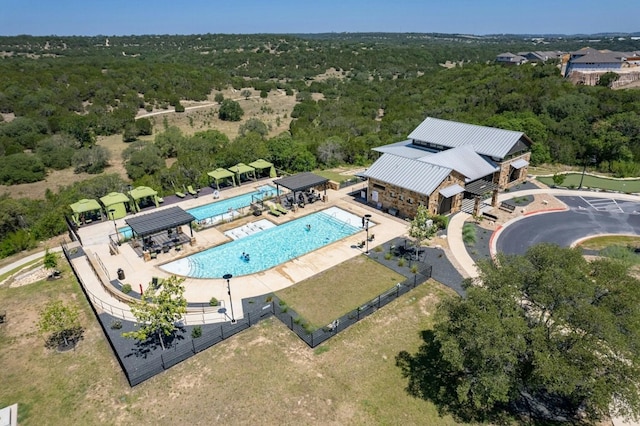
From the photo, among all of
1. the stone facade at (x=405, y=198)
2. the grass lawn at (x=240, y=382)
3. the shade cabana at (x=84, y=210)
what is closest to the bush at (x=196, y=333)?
the grass lawn at (x=240, y=382)

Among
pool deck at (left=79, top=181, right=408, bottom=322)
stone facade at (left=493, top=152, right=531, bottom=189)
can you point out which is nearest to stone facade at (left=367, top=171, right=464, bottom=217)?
pool deck at (left=79, top=181, right=408, bottom=322)

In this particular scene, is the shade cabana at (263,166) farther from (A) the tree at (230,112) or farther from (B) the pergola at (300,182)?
(A) the tree at (230,112)

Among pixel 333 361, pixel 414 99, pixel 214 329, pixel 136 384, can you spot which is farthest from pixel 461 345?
pixel 414 99

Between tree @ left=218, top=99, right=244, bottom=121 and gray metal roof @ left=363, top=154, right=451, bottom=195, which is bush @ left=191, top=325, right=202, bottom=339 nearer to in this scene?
gray metal roof @ left=363, top=154, right=451, bottom=195

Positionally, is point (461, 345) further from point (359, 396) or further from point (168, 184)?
point (168, 184)

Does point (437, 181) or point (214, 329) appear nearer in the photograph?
point (214, 329)

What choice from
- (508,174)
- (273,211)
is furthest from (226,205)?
(508,174)
